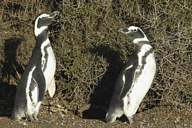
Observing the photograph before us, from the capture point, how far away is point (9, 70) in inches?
413

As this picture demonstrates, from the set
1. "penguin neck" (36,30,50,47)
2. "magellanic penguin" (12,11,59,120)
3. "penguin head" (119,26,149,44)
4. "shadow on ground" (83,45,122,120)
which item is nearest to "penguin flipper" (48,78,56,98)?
"magellanic penguin" (12,11,59,120)

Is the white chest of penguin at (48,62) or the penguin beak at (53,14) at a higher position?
the penguin beak at (53,14)

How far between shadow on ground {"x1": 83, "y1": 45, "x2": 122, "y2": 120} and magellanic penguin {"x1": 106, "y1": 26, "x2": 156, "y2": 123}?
587 millimetres

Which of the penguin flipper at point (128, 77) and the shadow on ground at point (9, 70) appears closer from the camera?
the penguin flipper at point (128, 77)

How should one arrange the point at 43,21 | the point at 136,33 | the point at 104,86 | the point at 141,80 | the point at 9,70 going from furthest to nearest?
the point at 9,70 < the point at 104,86 < the point at 43,21 < the point at 136,33 < the point at 141,80

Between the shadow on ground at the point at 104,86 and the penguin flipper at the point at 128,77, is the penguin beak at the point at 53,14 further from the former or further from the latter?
the penguin flipper at the point at 128,77

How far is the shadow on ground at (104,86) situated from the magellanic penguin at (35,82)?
788 mm

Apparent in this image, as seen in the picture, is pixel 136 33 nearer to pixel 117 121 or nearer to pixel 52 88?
pixel 117 121

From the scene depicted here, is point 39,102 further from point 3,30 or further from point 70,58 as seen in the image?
point 3,30

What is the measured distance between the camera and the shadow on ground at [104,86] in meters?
9.83

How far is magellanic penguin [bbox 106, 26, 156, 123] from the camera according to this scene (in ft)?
29.8

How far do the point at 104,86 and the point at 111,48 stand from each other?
523 mm

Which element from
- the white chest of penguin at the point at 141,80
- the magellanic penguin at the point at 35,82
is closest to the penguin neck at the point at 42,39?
the magellanic penguin at the point at 35,82

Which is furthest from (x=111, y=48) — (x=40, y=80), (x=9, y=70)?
(x=9, y=70)
